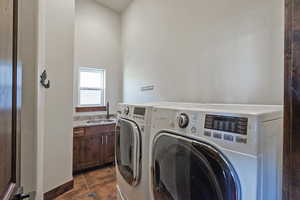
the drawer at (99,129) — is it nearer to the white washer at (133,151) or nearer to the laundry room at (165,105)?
the laundry room at (165,105)

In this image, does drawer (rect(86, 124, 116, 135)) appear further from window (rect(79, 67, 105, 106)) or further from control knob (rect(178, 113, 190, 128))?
control knob (rect(178, 113, 190, 128))

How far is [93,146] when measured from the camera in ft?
10.7

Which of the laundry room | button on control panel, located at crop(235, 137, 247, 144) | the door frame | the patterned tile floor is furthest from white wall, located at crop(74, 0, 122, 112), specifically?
the door frame

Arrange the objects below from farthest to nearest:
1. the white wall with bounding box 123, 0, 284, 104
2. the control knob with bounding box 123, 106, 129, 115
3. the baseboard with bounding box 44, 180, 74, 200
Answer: the baseboard with bounding box 44, 180, 74, 200 → the control knob with bounding box 123, 106, 129, 115 → the white wall with bounding box 123, 0, 284, 104

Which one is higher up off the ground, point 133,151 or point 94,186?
point 133,151

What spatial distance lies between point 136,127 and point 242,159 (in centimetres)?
88

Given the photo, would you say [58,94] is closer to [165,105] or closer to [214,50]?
[165,105]

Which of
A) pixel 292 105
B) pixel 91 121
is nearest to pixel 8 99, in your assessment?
pixel 292 105

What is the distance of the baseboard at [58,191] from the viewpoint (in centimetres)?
231

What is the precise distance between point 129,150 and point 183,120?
78cm

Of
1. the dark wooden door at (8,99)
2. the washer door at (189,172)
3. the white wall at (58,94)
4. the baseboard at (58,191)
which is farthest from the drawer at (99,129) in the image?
the dark wooden door at (8,99)

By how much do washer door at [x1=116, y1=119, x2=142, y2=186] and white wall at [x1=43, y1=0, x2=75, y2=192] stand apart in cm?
102

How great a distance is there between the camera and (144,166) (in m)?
1.35

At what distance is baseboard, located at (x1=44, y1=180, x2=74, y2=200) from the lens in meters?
2.31
